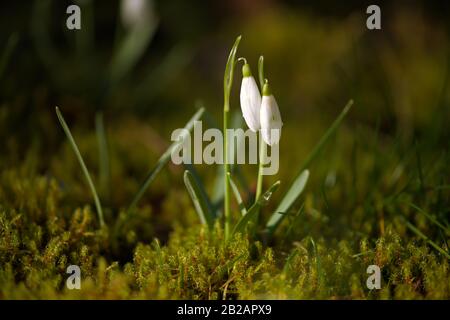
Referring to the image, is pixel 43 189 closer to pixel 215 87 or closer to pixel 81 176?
pixel 81 176

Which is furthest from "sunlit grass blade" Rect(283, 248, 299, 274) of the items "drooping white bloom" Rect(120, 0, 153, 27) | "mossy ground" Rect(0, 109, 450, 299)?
"drooping white bloom" Rect(120, 0, 153, 27)

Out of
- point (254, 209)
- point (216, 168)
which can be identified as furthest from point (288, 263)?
point (216, 168)

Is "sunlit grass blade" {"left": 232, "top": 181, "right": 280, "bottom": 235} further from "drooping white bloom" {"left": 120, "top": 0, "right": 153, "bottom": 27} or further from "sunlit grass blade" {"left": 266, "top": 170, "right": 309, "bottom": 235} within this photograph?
"drooping white bloom" {"left": 120, "top": 0, "right": 153, "bottom": 27}

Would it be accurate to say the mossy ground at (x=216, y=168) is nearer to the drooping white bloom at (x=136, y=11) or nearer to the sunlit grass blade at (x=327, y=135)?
the sunlit grass blade at (x=327, y=135)

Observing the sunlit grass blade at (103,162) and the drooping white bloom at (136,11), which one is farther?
the drooping white bloom at (136,11)

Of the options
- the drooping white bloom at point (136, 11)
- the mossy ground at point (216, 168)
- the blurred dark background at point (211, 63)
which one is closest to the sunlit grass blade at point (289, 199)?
the mossy ground at point (216, 168)

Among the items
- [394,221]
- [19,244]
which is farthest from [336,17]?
[19,244]

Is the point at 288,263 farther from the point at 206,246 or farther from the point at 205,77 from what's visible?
the point at 205,77
